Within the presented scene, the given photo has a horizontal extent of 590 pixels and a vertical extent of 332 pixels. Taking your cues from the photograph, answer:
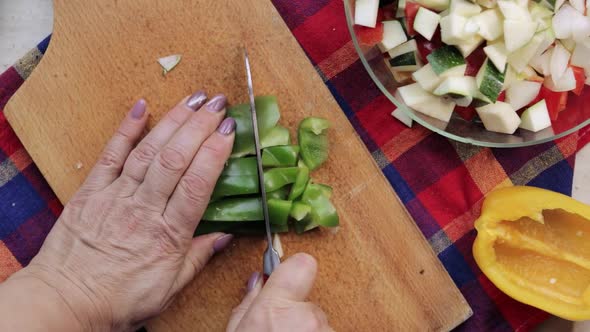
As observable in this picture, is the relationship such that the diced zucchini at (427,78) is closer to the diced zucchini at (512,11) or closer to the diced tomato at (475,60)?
the diced tomato at (475,60)

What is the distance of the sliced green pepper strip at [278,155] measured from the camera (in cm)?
162

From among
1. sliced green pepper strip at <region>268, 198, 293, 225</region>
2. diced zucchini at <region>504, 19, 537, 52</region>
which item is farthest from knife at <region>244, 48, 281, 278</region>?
diced zucchini at <region>504, 19, 537, 52</region>

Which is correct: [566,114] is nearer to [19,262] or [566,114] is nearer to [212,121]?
[212,121]

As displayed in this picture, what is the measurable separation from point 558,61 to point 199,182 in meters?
0.98

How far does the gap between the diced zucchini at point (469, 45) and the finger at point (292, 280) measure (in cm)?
66

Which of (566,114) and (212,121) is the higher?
(212,121)

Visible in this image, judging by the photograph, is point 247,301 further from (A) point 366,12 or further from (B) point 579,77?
(B) point 579,77

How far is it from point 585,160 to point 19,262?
176 centimetres

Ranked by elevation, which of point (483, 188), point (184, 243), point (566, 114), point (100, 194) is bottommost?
point (483, 188)

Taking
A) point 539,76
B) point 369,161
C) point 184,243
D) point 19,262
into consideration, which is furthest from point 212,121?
point 539,76

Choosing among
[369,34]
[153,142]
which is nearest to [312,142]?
[369,34]

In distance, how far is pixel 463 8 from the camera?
148 centimetres

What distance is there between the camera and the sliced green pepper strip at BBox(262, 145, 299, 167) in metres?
1.62

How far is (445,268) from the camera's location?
5.81ft
